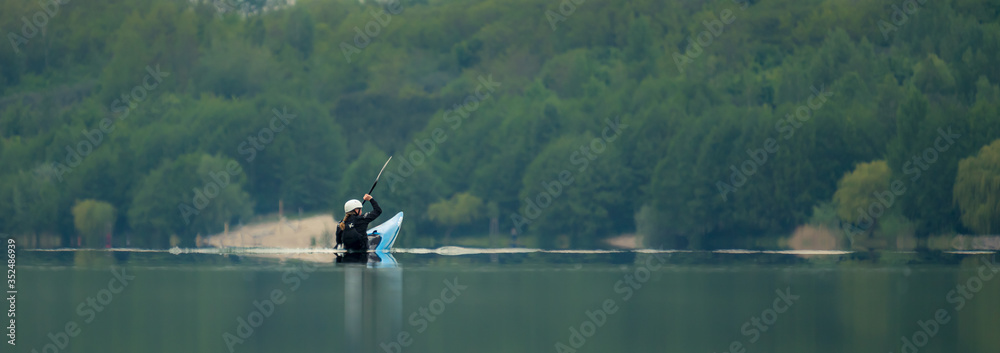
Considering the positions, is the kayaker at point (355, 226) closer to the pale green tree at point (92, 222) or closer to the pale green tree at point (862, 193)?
the pale green tree at point (862, 193)

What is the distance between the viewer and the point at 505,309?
33531 mm

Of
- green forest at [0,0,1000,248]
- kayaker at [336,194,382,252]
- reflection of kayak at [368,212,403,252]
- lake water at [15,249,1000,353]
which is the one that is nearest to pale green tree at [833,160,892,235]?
green forest at [0,0,1000,248]

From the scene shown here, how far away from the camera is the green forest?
88.4 meters

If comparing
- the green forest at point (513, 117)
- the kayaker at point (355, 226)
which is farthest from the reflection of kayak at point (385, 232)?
the green forest at point (513, 117)

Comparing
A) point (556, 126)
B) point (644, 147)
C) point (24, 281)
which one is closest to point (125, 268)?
point (24, 281)

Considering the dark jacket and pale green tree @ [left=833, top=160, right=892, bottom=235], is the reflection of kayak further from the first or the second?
pale green tree @ [left=833, top=160, right=892, bottom=235]

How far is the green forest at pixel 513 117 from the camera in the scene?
88375 mm

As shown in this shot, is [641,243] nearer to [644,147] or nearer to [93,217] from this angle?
[644,147]

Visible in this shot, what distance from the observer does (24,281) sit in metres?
42.3

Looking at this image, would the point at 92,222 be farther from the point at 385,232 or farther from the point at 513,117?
the point at 385,232

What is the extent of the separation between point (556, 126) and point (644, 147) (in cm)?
1297

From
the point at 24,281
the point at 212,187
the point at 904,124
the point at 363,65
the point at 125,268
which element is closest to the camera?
the point at 24,281

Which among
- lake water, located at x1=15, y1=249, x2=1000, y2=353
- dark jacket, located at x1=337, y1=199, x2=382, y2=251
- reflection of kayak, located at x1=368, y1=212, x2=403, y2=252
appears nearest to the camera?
lake water, located at x1=15, y1=249, x2=1000, y2=353

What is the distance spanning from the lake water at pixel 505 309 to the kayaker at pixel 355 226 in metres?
0.94
